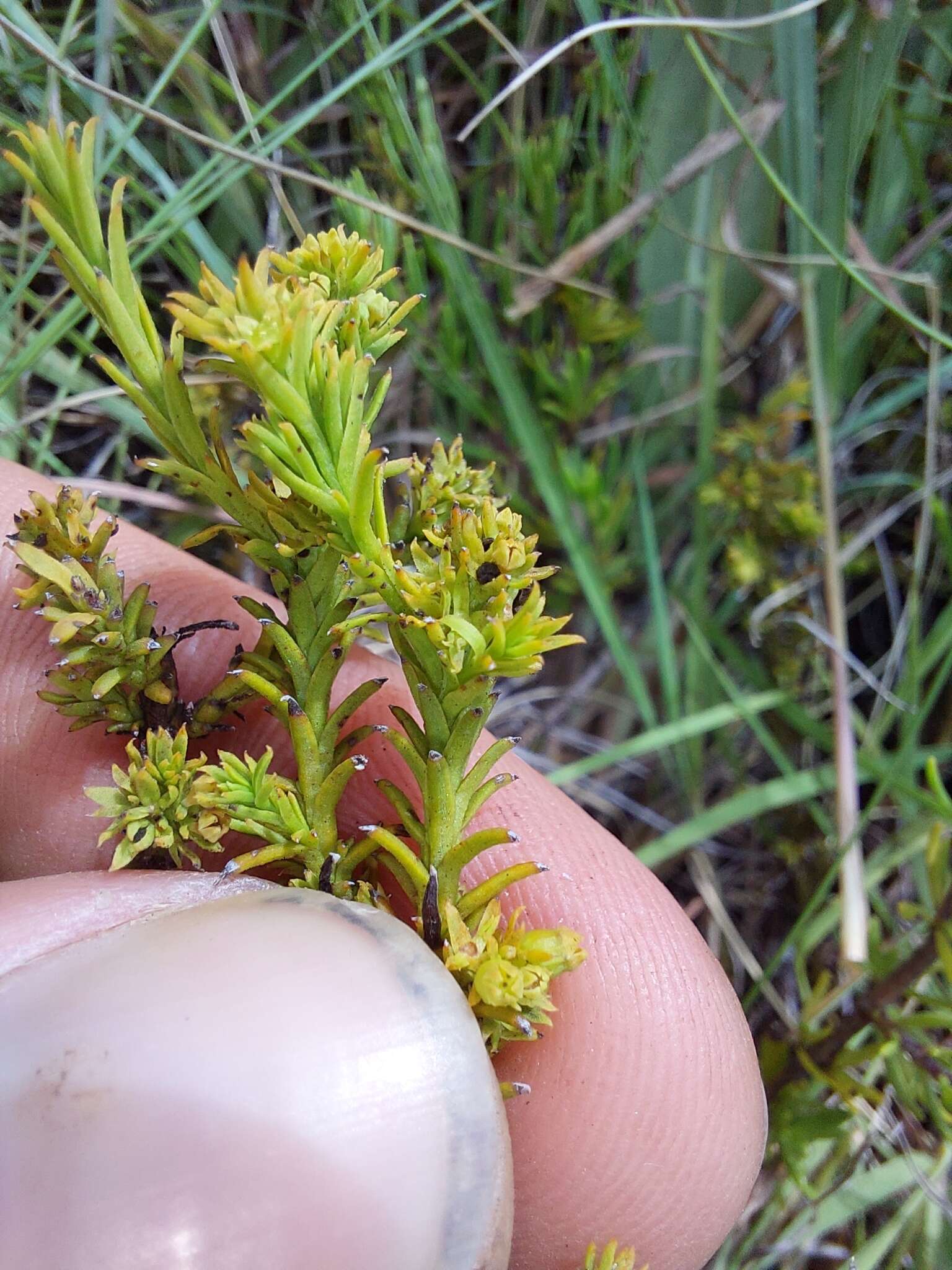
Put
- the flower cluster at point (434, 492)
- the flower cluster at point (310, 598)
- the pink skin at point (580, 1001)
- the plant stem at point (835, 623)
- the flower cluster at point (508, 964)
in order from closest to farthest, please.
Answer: the flower cluster at point (310, 598) < the flower cluster at point (508, 964) < the flower cluster at point (434, 492) < the pink skin at point (580, 1001) < the plant stem at point (835, 623)

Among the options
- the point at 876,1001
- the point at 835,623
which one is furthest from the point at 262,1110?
the point at 835,623

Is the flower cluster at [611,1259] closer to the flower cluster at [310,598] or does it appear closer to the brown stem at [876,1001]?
the flower cluster at [310,598]

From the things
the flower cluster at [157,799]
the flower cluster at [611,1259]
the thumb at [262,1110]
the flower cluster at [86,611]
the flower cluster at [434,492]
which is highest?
the flower cluster at [434,492]

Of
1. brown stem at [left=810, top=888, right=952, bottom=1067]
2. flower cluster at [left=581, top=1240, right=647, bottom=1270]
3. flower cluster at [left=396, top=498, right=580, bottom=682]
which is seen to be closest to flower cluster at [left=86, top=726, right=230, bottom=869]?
flower cluster at [left=396, top=498, right=580, bottom=682]

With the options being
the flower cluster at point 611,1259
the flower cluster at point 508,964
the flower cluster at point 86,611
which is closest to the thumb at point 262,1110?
the flower cluster at point 508,964

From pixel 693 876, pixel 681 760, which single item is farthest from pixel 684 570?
pixel 693 876

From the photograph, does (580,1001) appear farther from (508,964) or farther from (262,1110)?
(262,1110)

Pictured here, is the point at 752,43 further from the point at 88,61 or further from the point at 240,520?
the point at 240,520
